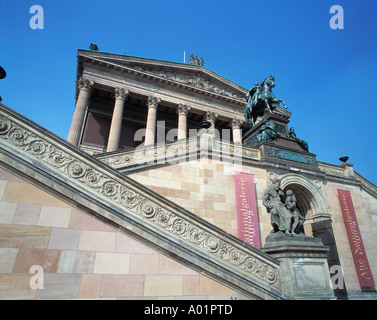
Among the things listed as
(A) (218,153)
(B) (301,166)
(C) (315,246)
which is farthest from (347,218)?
(C) (315,246)

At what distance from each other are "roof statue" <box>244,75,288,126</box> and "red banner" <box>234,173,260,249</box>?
606 cm

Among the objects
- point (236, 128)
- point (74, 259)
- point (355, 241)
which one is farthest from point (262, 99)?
point (74, 259)

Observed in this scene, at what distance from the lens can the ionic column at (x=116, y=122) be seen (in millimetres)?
22078

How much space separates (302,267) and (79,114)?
2303 centimetres

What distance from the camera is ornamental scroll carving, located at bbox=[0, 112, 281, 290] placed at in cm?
482

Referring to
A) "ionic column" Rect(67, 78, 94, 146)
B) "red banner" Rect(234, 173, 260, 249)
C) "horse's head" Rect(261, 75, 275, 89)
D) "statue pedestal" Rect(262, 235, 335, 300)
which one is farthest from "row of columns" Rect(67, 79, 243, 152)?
"statue pedestal" Rect(262, 235, 335, 300)

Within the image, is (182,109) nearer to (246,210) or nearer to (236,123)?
(236,123)

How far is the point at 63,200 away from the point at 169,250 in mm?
2326

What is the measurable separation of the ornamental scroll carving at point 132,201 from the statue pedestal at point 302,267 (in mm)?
298

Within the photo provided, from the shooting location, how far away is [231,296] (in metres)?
4.52

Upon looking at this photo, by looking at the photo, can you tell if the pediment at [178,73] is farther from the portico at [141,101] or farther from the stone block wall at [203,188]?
the stone block wall at [203,188]

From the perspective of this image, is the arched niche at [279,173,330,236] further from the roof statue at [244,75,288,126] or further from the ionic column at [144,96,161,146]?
the ionic column at [144,96,161,146]

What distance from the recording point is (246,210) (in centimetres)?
1141

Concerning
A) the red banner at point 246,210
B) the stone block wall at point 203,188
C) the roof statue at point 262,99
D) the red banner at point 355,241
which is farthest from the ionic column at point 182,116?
the red banner at point 355,241
